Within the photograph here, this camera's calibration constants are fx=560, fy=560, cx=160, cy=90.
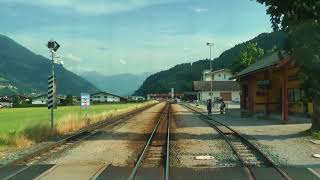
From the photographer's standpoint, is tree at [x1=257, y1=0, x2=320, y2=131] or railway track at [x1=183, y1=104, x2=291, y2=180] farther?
tree at [x1=257, y1=0, x2=320, y2=131]

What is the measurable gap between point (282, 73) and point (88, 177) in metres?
25.6

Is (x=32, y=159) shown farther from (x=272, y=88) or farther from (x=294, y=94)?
(x=272, y=88)

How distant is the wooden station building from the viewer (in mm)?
36194

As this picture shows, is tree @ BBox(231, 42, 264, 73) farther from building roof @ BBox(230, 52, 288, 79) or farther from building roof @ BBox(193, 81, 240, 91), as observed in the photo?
building roof @ BBox(193, 81, 240, 91)

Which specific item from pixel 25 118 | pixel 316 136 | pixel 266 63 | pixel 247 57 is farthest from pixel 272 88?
pixel 247 57

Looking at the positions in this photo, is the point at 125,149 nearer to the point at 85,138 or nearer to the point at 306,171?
the point at 85,138

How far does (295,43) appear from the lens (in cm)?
2267

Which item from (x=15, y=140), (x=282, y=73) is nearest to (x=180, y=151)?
(x=15, y=140)

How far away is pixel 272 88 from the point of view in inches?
1805

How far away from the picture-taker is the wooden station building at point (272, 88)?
3619cm

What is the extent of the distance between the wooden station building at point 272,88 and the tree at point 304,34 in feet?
33.8

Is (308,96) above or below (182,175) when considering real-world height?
above

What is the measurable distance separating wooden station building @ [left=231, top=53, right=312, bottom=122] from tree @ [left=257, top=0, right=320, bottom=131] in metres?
10.3

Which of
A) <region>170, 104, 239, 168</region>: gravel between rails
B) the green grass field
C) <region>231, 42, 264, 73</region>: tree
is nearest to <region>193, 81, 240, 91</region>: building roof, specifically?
<region>231, 42, 264, 73</region>: tree
